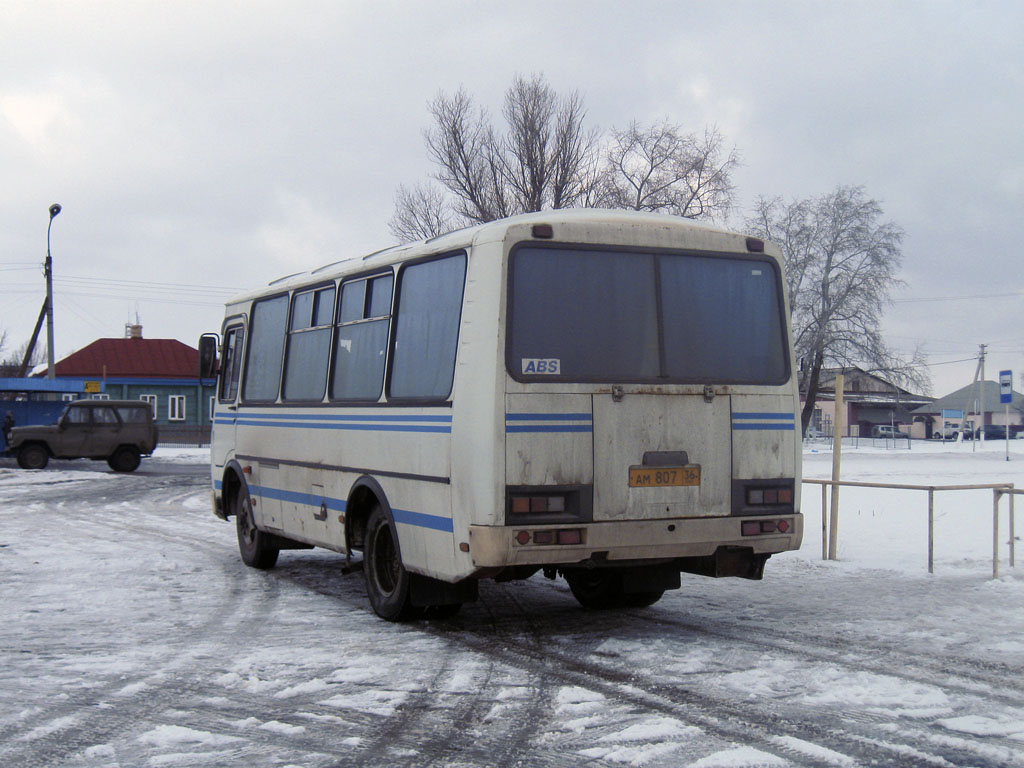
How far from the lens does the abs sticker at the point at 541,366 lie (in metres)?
7.81

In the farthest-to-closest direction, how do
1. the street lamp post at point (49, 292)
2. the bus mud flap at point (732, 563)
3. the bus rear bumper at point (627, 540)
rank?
the street lamp post at point (49, 292) → the bus mud flap at point (732, 563) → the bus rear bumper at point (627, 540)

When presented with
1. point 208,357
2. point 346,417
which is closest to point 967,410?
point 208,357

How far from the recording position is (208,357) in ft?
44.3

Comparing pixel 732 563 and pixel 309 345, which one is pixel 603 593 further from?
pixel 309 345

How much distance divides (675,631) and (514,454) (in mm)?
2010

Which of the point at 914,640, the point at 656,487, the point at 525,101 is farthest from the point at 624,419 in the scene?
the point at 525,101

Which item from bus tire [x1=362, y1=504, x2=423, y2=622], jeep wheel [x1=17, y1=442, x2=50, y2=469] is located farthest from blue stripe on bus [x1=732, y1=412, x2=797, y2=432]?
jeep wheel [x1=17, y1=442, x2=50, y2=469]

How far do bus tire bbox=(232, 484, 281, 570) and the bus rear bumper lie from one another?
17.1 feet

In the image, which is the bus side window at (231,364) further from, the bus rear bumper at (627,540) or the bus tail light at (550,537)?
the bus tail light at (550,537)

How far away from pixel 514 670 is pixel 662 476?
166cm

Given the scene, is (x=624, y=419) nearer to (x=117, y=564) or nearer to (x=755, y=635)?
(x=755, y=635)

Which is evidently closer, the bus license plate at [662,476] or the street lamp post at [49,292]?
the bus license plate at [662,476]

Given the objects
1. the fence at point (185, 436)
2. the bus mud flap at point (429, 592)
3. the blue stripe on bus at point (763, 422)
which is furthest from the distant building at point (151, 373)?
the blue stripe on bus at point (763, 422)

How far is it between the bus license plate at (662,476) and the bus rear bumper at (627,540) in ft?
0.80
